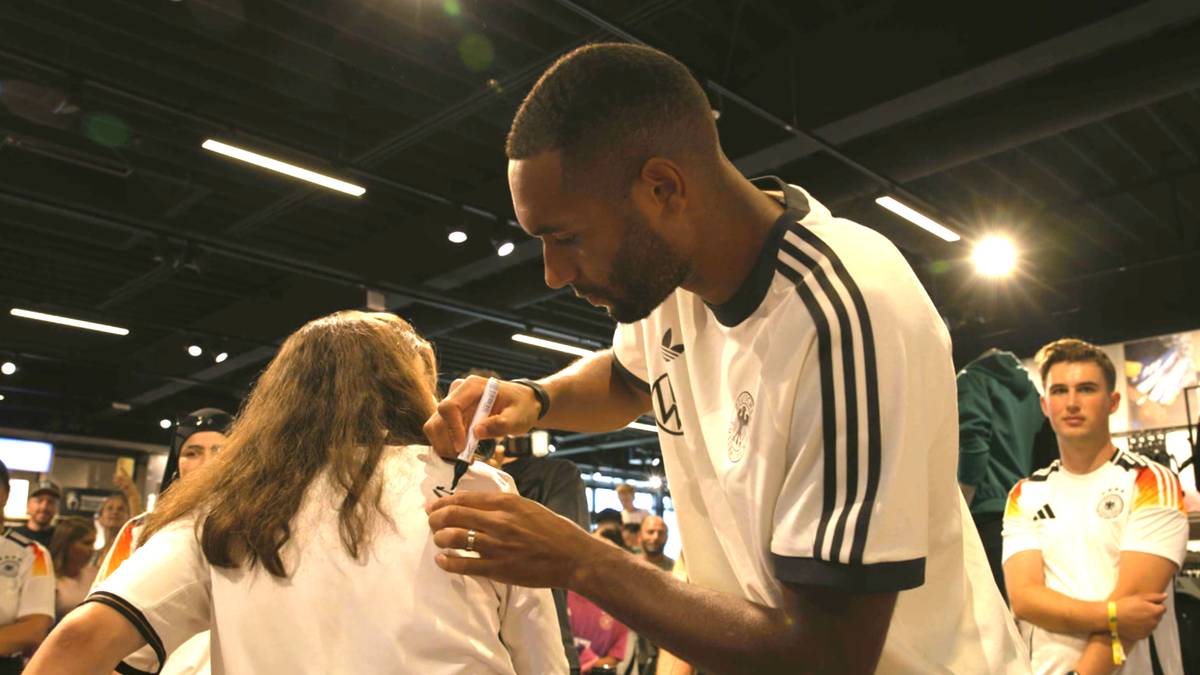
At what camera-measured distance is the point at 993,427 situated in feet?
11.8

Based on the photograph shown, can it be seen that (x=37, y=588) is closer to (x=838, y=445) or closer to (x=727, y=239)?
(x=727, y=239)

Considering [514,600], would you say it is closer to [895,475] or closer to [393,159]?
[895,475]

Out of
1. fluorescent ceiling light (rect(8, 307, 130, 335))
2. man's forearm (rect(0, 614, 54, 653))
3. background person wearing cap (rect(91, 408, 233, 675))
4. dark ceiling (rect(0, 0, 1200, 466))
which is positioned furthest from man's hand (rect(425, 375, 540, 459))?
fluorescent ceiling light (rect(8, 307, 130, 335))

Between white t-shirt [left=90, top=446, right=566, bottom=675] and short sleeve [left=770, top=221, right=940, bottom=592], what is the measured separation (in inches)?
31.7

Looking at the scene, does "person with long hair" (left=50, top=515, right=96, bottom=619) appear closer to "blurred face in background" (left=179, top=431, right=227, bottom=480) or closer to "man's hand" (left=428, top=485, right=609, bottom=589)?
"blurred face in background" (left=179, top=431, right=227, bottom=480)

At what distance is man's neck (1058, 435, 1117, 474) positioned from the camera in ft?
10.2

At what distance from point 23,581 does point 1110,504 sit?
4681 millimetres

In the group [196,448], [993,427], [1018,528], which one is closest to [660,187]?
[1018,528]

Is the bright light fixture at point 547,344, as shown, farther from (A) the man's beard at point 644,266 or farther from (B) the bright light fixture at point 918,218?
(A) the man's beard at point 644,266

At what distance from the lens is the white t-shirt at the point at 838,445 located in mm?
1034

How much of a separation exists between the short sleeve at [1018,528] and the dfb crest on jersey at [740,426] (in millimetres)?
2315

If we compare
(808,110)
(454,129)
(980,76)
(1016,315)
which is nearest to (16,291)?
(454,129)

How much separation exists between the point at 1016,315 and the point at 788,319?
11.1 m

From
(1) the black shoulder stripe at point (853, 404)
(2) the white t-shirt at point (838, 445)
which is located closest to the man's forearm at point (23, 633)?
(2) the white t-shirt at point (838, 445)
